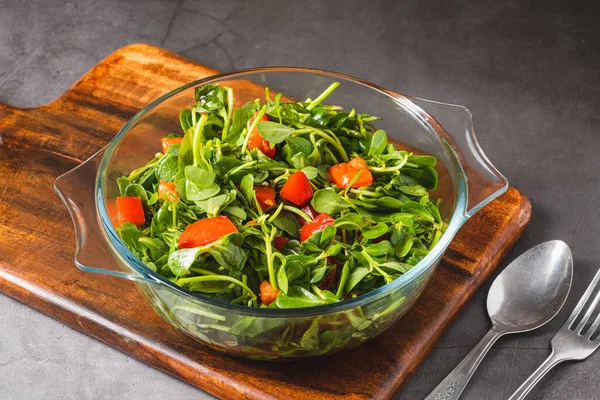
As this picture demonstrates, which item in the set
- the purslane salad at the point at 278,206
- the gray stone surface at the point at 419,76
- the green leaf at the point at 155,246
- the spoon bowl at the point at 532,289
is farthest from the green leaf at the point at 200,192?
the spoon bowl at the point at 532,289

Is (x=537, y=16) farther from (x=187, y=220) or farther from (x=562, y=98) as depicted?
(x=187, y=220)

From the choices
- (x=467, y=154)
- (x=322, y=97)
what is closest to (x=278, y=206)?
(x=322, y=97)

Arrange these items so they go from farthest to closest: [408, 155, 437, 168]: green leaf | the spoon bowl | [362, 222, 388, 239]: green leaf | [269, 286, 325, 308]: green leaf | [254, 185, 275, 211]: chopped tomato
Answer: the spoon bowl < [408, 155, 437, 168]: green leaf < [254, 185, 275, 211]: chopped tomato < [362, 222, 388, 239]: green leaf < [269, 286, 325, 308]: green leaf

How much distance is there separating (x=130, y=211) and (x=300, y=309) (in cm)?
48

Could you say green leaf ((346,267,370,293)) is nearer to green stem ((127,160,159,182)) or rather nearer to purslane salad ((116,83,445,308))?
purslane salad ((116,83,445,308))

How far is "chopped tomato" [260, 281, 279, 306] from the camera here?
1.52 meters

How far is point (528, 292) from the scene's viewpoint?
1.91 meters

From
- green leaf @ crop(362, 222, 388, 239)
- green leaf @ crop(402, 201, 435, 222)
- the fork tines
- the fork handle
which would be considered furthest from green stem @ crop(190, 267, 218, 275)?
the fork tines

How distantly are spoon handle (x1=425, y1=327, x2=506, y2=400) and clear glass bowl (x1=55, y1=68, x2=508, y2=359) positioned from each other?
0.67ft

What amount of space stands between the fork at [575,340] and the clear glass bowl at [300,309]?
1.29ft

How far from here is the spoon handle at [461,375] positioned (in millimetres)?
1718

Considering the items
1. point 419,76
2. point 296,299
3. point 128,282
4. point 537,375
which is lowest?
point 537,375

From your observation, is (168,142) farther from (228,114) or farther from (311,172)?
(311,172)

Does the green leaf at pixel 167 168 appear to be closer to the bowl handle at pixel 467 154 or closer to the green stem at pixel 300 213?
the green stem at pixel 300 213
